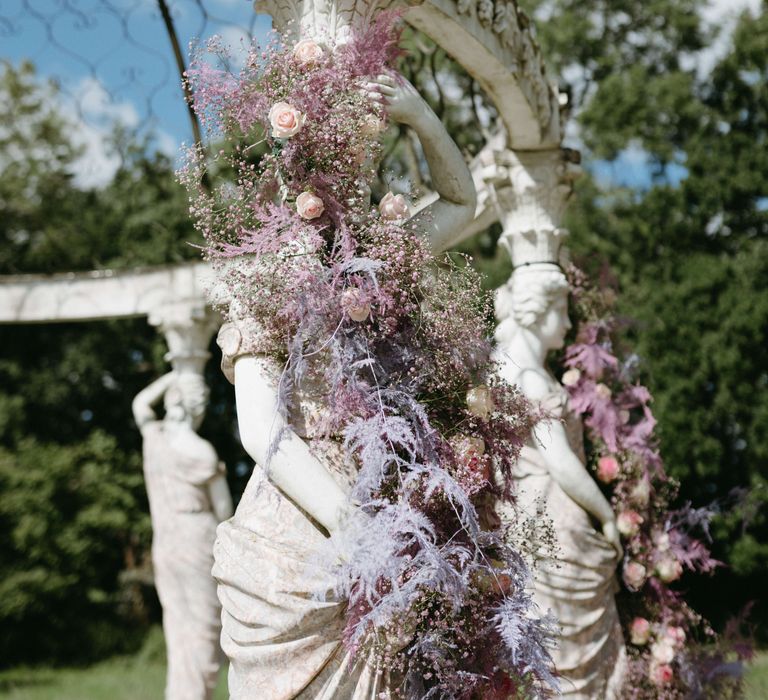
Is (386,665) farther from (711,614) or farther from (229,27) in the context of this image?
(711,614)

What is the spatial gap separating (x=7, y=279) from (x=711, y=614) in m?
9.21

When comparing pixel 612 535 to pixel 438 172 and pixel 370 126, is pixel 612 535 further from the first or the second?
pixel 370 126

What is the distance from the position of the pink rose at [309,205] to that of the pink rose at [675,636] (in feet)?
10.1

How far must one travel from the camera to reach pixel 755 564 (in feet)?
38.9

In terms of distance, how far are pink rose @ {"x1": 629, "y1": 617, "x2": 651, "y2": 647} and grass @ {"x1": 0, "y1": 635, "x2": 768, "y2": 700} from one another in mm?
4754

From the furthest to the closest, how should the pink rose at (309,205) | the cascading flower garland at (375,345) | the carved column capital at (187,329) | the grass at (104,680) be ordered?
the grass at (104,680), the carved column capital at (187,329), the pink rose at (309,205), the cascading flower garland at (375,345)

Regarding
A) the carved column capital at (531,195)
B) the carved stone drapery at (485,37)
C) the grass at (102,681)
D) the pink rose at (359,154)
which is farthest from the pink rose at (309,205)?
the grass at (102,681)

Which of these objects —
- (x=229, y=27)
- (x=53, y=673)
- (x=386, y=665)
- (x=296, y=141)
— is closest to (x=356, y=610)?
(x=386, y=665)

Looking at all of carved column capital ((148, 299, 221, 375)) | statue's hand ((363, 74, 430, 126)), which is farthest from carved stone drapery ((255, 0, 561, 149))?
carved column capital ((148, 299, 221, 375))

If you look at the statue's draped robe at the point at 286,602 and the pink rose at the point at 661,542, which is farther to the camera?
the pink rose at the point at 661,542

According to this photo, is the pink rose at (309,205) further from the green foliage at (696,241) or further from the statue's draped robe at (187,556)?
the green foliage at (696,241)

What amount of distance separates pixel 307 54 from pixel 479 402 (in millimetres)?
1075

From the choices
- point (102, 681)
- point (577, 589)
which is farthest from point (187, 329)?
point (102, 681)

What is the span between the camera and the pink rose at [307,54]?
268 centimetres
